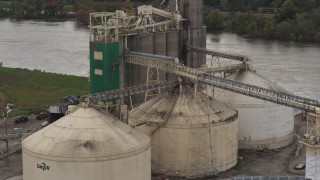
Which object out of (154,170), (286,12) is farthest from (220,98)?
(286,12)

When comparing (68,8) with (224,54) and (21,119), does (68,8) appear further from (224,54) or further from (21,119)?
(224,54)

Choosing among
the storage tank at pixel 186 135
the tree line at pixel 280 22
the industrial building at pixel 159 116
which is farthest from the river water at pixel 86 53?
the storage tank at pixel 186 135

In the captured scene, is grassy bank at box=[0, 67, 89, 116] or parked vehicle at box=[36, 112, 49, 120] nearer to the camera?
parked vehicle at box=[36, 112, 49, 120]

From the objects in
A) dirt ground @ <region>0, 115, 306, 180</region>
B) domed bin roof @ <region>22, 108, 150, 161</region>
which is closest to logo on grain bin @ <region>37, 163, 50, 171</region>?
domed bin roof @ <region>22, 108, 150, 161</region>

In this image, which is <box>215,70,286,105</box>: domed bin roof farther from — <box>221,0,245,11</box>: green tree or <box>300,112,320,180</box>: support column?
<box>221,0,245,11</box>: green tree

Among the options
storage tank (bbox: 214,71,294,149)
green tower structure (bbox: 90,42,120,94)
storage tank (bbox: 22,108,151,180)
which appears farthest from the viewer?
storage tank (bbox: 214,71,294,149)

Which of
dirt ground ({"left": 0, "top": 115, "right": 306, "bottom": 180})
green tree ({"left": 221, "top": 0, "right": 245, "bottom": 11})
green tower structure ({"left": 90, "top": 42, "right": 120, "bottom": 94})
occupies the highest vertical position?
green tree ({"left": 221, "top": 0, "right": 245, "bottom": 11})

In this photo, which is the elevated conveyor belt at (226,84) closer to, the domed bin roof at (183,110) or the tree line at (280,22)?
the domed bin roof at (183,110)

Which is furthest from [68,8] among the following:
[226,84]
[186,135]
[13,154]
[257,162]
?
[226,84]
